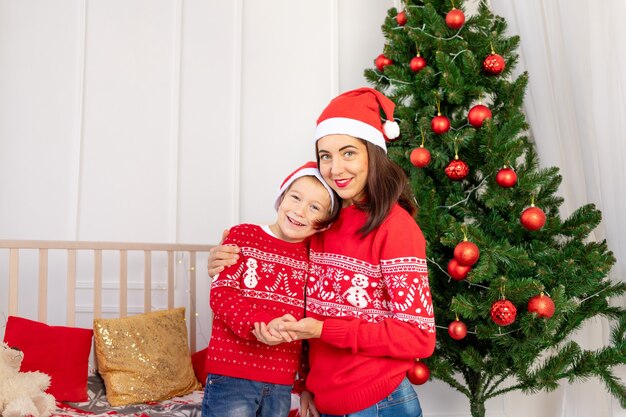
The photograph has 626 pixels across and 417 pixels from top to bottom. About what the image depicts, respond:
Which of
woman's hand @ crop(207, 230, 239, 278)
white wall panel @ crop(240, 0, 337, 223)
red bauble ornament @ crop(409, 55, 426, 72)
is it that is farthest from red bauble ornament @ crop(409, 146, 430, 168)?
white wall panel @ crop(240, 0, 337, 223)

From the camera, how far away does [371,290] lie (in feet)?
4.27

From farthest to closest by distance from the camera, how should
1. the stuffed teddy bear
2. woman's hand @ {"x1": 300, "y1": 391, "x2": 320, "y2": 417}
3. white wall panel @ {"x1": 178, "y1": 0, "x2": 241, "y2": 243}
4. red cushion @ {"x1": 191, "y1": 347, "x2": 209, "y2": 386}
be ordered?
white wall panel @ {"x1": 178, "y1": 0, "x2": 241, "y2": 243} < red cushion @ {"x1": 191, "y1": 347, "x2": 209, "y2": 386} < the stuffed teddy bear < woman's hand @ {"x1": 300, "y1": 391, "x2": 320, "y2": 417}

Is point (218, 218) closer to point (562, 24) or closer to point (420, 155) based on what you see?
point (420, 155)

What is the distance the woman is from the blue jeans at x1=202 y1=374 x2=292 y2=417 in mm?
86

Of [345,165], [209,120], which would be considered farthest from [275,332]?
[209,120]

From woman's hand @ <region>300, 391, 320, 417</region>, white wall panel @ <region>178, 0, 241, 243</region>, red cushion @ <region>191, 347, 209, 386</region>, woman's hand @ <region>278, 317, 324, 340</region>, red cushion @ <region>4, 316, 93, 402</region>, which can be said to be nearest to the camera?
woman's hand @ <region>278, 317, 324, 340</region>

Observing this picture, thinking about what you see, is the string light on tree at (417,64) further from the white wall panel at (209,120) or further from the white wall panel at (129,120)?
the white wall panel at (129,120)

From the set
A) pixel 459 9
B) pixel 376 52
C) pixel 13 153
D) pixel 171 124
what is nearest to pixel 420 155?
pixel 459 9

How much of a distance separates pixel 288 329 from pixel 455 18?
4.36 feet

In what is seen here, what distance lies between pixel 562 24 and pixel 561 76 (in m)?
0.19

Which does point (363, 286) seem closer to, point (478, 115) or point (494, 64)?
point (478, 115)

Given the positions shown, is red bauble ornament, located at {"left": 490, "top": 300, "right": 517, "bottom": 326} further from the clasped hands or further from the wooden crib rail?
the wooden crib rail

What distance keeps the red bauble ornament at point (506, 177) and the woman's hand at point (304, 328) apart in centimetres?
90

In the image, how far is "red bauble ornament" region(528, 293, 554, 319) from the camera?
1.67 m
